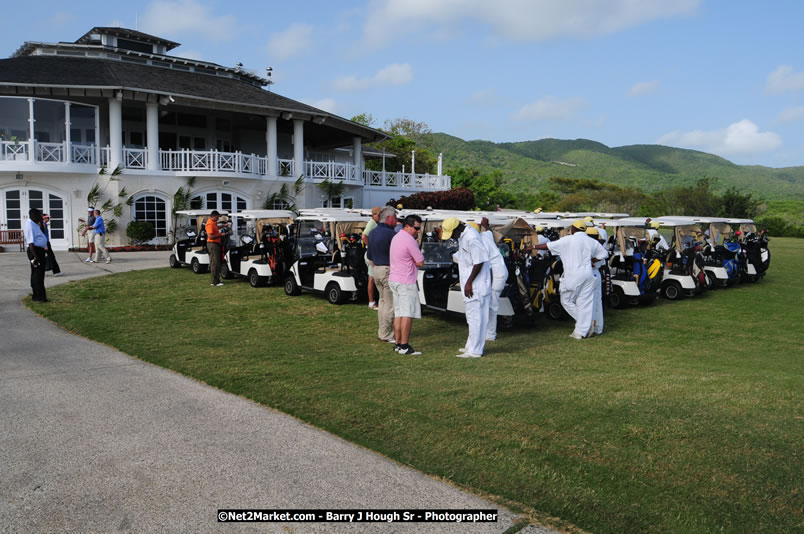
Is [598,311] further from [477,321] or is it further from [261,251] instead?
[261,251]

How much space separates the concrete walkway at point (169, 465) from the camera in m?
3.82

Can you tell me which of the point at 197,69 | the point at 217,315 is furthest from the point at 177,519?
the point at 197,69

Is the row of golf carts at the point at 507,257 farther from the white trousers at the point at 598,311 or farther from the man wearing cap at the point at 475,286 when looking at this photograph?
the man wearing cap at the point at 475,286

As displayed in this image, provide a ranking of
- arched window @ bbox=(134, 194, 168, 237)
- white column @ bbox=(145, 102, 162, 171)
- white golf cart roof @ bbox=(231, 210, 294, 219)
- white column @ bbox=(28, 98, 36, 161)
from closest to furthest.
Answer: white golf cart roof @ bbox=(231, 210, 294, 219) → white column @ bbox=(28, 98, 36, 161) → arched window @ bbox=(134, 194, 168, 237) → white column @ bbox=(145, 102, 162, 171)

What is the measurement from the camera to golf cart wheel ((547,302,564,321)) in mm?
11562

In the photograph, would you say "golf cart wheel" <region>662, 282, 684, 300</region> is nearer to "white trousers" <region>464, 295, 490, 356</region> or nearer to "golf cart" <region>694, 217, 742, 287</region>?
"golf cart" <region>694, 217, 742, 287</region>

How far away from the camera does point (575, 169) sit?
414ft

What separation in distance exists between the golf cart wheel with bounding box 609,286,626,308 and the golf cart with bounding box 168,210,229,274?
948 centimetres

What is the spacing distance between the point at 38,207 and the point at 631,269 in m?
21.2

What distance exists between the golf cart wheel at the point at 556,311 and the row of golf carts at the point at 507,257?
18mm

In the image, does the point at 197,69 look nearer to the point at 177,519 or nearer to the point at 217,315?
the point at 217,315

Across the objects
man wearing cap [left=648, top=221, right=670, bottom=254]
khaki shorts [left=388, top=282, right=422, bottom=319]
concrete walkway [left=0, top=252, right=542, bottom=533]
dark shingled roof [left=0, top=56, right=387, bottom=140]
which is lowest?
concrete walkway [left=0, top=252, right=542, bottom=533]

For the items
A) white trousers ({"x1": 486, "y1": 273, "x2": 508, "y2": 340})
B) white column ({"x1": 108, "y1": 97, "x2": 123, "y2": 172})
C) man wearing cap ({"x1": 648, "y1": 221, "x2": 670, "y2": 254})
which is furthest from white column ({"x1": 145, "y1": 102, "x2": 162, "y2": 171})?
white trousers ({"x1": 486, "y1": 273, "x2": 508, "y2": 340})

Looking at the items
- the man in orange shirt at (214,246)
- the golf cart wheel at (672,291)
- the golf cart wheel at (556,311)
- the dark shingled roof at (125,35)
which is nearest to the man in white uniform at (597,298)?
the golf cart wheel at (556,311)
